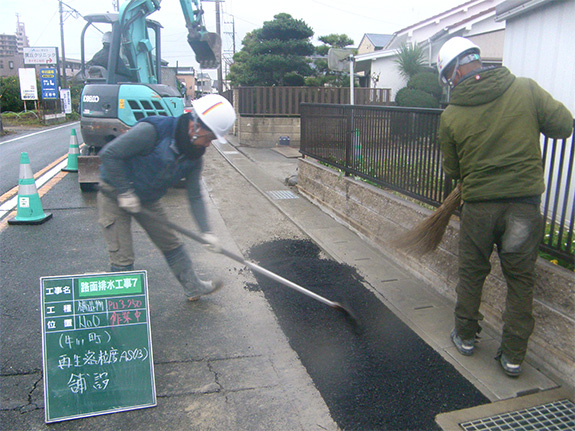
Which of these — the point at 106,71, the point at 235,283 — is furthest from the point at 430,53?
the point at 235,283

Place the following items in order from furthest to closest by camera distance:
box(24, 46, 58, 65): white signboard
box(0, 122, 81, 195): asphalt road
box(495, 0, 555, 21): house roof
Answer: box(24, 46, 58, 65): white signboard → box(0, 122, 81, 195): asphalt road → box(495, 0, 555, 21): house roof

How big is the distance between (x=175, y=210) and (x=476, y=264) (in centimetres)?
522

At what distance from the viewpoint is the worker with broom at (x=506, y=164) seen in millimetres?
2867

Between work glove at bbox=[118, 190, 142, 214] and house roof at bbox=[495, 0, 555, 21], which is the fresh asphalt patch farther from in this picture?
house roof at bbox=[495, 0, 555, 21]

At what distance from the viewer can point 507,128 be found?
2871 mm

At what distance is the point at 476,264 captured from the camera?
315cm

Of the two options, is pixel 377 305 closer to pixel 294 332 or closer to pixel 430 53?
pixel 294 332

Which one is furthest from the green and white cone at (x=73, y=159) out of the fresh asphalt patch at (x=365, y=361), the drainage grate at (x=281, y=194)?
the fresh asphalt patch at (x=365, y=361)

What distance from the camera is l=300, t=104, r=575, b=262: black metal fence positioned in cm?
331

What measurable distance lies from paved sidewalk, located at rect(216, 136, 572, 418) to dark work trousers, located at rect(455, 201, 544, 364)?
0.20 m

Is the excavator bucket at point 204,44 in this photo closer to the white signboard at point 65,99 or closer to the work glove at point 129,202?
the work glove at point 129,202

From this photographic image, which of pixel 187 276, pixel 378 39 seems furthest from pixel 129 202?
pixel 378 39

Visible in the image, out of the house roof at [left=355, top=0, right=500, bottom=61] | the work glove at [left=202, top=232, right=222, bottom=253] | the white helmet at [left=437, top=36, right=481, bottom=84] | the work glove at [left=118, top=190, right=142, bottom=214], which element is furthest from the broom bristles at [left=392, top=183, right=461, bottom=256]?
the house roof at [left=355, top=0, right=500, bottom=61]

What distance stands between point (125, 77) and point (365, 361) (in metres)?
8.73
